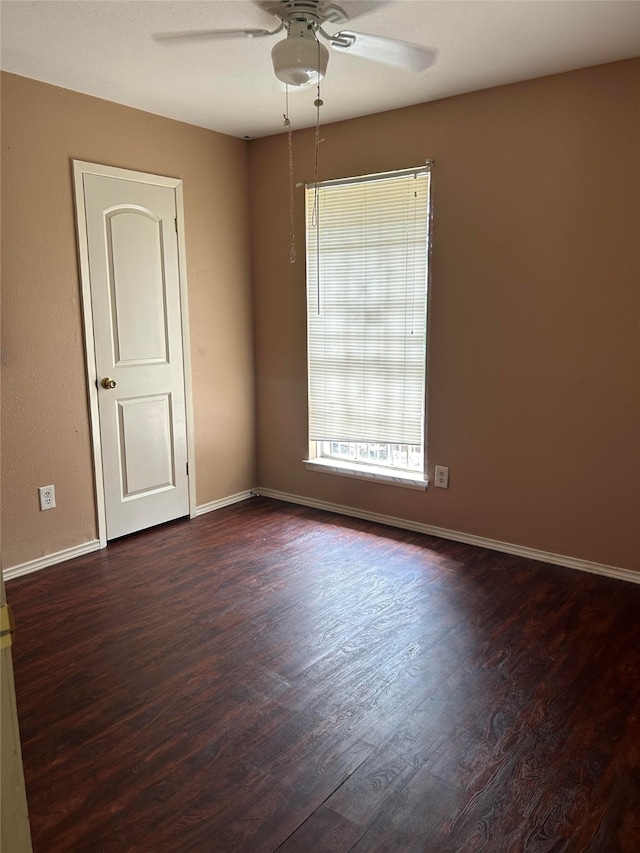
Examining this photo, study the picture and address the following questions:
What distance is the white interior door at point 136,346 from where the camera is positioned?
3408 mm

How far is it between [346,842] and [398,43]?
2910 millimetres

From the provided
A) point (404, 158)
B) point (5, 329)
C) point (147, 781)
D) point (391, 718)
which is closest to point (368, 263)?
point (404, 158)

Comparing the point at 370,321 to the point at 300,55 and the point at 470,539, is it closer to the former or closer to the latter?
the point at 470,539

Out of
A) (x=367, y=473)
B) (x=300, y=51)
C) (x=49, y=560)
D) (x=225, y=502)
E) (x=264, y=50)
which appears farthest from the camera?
(x=225, y=502)

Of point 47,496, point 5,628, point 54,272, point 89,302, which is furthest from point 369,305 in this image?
point 5,628

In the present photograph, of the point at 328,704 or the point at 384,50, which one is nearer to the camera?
the point at 328,704

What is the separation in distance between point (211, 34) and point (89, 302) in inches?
58.9

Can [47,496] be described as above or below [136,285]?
below

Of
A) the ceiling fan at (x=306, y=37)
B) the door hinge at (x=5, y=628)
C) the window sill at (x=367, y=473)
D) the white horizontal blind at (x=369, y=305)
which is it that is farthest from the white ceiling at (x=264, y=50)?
the door hinge at (x=5, y=628)

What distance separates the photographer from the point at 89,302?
335 cm

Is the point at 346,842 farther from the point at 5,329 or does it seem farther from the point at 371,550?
the point at 5,329

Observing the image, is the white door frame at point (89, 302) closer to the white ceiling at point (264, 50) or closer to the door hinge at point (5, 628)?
the white ceiling at point (264, 50)

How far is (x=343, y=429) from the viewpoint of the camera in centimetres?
405

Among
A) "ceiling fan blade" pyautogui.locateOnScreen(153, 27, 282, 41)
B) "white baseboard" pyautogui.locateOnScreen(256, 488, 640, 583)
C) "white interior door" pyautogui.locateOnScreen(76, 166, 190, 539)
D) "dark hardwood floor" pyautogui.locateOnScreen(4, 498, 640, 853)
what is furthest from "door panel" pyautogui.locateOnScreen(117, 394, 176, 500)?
"ceiling fan blade" pyautogui.locateOnScreen(153, 27, 282, 41)
